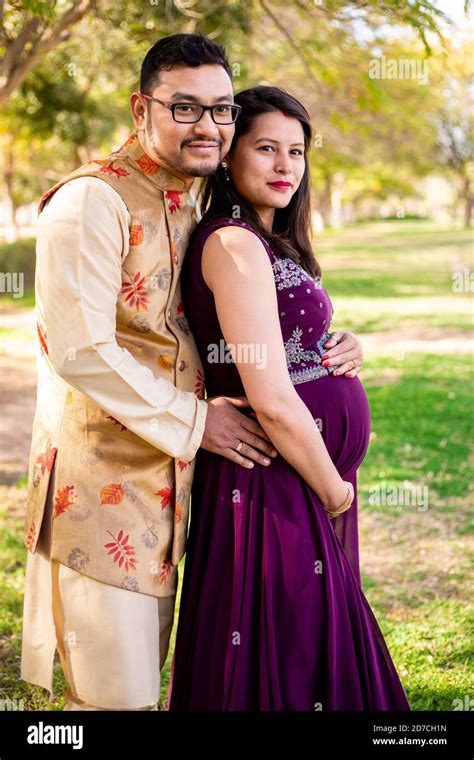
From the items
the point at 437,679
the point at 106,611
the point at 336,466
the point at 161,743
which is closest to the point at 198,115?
the point at 336,466

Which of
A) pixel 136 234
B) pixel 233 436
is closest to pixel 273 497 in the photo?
pixel 233 436

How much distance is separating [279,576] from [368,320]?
1069 centimetres

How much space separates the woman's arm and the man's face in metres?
0.20

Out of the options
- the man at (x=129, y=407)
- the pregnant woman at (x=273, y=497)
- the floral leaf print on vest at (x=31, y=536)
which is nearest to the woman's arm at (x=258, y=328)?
the pregnant woman at (x=273, y=497)

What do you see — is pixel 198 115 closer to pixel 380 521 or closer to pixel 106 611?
pixel 106 611

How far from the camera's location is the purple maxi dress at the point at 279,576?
252cm

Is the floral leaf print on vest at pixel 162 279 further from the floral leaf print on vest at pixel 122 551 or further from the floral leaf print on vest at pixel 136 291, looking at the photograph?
the floral leaf print on vest at pixel 122 551

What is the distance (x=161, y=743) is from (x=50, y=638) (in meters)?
0.45

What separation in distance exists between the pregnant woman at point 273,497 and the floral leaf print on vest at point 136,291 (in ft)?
0.52

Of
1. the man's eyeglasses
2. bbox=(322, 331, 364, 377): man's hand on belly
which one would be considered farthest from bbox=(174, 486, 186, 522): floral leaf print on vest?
the man's eyeglasses

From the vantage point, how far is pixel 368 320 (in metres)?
13.0

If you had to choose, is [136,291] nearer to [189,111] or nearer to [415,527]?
[189,111]

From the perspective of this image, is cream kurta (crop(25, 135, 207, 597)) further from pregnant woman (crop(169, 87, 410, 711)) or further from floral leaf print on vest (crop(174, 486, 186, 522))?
pregnant woman (crop(169, 87, 410, 711))

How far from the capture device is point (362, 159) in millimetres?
31250
